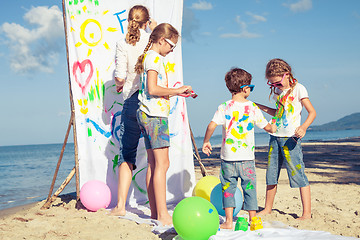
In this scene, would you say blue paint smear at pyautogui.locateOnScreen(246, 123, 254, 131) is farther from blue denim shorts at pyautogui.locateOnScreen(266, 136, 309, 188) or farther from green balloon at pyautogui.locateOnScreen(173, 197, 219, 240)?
green balloon at pyautogui.locateOnScreen(173, 197, 219, 240)


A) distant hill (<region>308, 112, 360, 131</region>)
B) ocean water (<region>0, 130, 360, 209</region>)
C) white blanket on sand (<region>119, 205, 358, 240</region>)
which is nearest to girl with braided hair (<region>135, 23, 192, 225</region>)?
white blanket on sand (<region>119, 205, 358, 240</region>)

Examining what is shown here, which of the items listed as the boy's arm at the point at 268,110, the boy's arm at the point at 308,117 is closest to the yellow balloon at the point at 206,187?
the boy's arm at the point at 268,110

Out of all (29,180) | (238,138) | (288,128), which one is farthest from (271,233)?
(29,180)

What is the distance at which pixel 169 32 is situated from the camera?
10.9 feet

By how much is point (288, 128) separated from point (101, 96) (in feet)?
7.92

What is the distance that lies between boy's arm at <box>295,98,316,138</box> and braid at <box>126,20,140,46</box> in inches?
76.1

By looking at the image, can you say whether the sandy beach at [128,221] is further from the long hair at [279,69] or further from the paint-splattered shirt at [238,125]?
the long hair at [279,69]

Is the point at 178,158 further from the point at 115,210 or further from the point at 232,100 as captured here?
the point at 232,100

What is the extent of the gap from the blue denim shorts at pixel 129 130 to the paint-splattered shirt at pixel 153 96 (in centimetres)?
30

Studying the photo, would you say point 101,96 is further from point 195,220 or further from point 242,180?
point 195,220

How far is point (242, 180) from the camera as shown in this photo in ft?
10.8

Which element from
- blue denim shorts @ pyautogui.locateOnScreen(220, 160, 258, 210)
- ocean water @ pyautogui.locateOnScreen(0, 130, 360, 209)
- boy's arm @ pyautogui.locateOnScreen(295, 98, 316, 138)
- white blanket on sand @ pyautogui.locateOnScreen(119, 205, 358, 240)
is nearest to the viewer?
white blanket on sand @ pyautogui.locateOnScreen(119, 205, 358, 240)

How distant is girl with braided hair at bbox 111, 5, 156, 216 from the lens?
373 cm

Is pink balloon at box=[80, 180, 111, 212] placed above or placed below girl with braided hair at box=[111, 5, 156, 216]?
below
